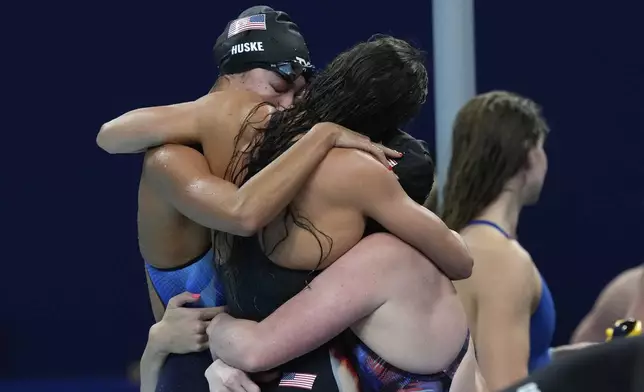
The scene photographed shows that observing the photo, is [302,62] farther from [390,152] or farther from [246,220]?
[246,220]

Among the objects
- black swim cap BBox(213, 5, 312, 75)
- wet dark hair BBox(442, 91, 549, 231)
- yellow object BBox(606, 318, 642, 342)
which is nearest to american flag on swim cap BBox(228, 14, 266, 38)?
black swim cap BBox(213, 5, 312, 75)

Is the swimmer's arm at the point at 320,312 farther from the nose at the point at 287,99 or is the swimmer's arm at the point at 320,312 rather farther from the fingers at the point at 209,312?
the nose at the point at 287,99

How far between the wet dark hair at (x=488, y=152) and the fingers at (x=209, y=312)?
84 cm

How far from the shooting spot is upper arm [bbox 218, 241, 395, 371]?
1.75 m

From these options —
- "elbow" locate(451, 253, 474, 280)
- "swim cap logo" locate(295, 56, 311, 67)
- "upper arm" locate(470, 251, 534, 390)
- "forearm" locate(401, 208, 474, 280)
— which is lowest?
"upper arm" locate(470, 251, 534, 390)

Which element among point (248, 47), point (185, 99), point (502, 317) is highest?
point (248, 47)

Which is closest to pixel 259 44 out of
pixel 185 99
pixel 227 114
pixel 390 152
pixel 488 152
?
pixel 227 114

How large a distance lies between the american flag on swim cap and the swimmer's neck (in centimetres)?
83

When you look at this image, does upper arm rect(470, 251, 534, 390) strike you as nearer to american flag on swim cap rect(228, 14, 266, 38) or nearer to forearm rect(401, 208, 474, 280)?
forearm rect(401, 208, 474, 280)

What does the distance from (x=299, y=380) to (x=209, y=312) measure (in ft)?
0.91

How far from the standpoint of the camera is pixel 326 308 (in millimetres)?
1746

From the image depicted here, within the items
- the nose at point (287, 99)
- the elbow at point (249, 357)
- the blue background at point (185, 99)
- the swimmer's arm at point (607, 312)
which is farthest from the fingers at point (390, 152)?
the blue background at point (185, 99)

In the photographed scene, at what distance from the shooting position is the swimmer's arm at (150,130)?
1.90m

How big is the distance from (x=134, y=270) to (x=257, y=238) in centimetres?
231
